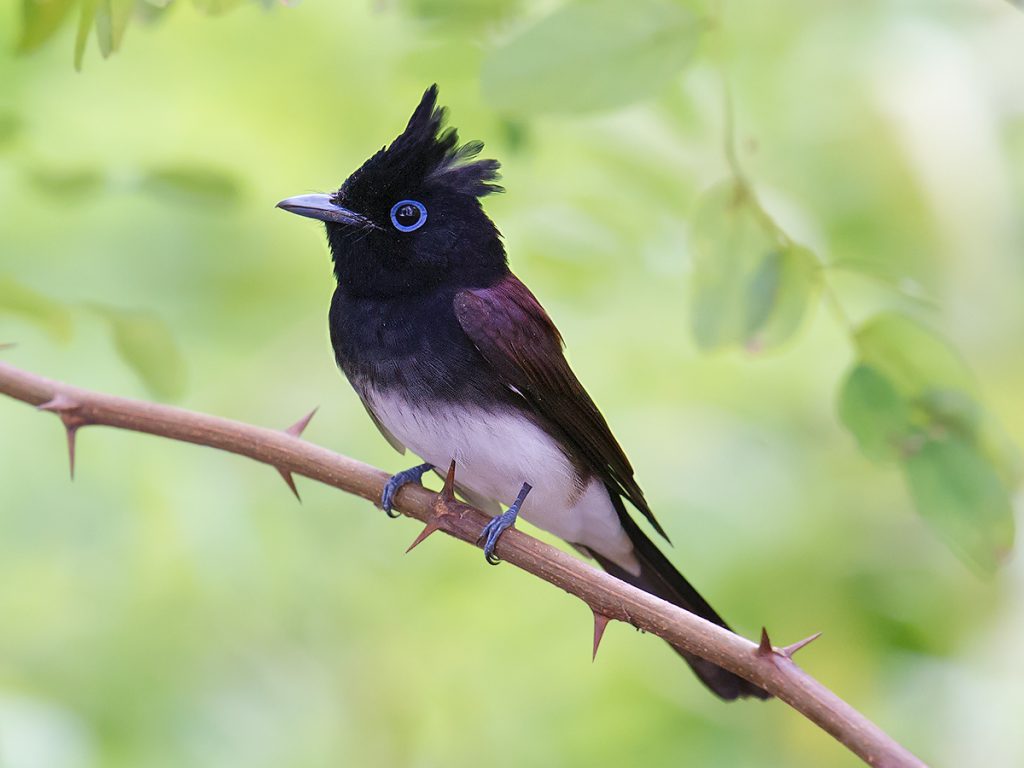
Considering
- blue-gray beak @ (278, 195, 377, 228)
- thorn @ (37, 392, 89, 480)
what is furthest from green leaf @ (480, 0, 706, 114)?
thorn @ (37, 392, 89, 480)

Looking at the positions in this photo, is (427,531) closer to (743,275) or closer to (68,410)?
(68,410)

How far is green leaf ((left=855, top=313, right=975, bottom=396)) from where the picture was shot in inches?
109

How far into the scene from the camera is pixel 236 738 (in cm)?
414

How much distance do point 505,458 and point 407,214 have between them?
72cm

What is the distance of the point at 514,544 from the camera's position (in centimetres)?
246

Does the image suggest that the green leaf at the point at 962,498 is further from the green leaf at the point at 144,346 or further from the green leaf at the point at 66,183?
the green leaf at the point at 66,183

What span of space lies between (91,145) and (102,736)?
206 cm

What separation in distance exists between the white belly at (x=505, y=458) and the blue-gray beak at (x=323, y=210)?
50 centimetres

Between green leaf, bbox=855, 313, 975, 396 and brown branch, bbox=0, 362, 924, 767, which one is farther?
green leaf, bbox=855, 313, 975, 396

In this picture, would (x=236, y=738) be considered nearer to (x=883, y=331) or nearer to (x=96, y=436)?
(x=96, y=436)

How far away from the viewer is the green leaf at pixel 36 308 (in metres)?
2.74

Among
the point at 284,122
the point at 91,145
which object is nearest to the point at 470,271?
the point at 284,122

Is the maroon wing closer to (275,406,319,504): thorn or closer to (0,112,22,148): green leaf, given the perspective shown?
(275,406,319,504): thorn

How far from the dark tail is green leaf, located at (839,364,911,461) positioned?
2.47ft
